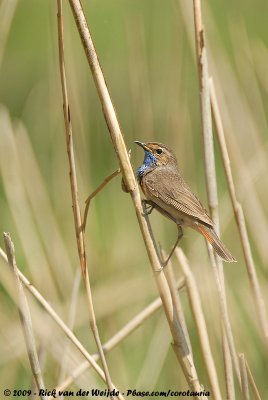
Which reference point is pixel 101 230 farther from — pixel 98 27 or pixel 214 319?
pixel 98 27

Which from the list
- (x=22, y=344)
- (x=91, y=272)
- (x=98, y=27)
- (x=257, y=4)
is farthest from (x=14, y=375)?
(x=257, y=4)

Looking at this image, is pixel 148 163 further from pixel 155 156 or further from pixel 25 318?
pixel 25 318

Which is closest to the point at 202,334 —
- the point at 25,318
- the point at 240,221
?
the point at 240,221

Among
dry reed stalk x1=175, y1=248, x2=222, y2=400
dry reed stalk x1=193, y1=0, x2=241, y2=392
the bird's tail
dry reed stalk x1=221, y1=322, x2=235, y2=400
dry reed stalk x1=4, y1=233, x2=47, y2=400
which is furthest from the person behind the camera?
the bird's tail

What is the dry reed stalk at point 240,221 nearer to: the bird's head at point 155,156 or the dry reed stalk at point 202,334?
the dry reed stalk at point 202,334

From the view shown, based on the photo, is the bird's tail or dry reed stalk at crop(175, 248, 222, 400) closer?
dry reed stalk at crop(175, 248, 222, 400)

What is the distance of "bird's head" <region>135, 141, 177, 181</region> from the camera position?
4.58 m

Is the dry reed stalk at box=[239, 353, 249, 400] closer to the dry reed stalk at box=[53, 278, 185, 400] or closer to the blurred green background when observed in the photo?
the dry reed stalk at box=[53, 278, 185, 400]

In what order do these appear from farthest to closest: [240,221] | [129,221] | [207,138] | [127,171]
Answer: [129,221], [240,221], [207,138], [127,171]

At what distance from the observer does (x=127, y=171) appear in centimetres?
316

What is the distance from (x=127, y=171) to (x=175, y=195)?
1.17 m

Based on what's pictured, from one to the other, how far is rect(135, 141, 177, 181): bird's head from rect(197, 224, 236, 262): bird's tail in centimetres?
63

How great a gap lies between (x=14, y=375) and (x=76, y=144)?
4.48 feet

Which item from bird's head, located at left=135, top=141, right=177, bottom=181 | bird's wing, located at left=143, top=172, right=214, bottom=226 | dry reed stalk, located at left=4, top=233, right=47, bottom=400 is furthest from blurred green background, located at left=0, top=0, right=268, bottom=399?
dry reed stalk, located at left=4, top=233, right=47, bottom=400
